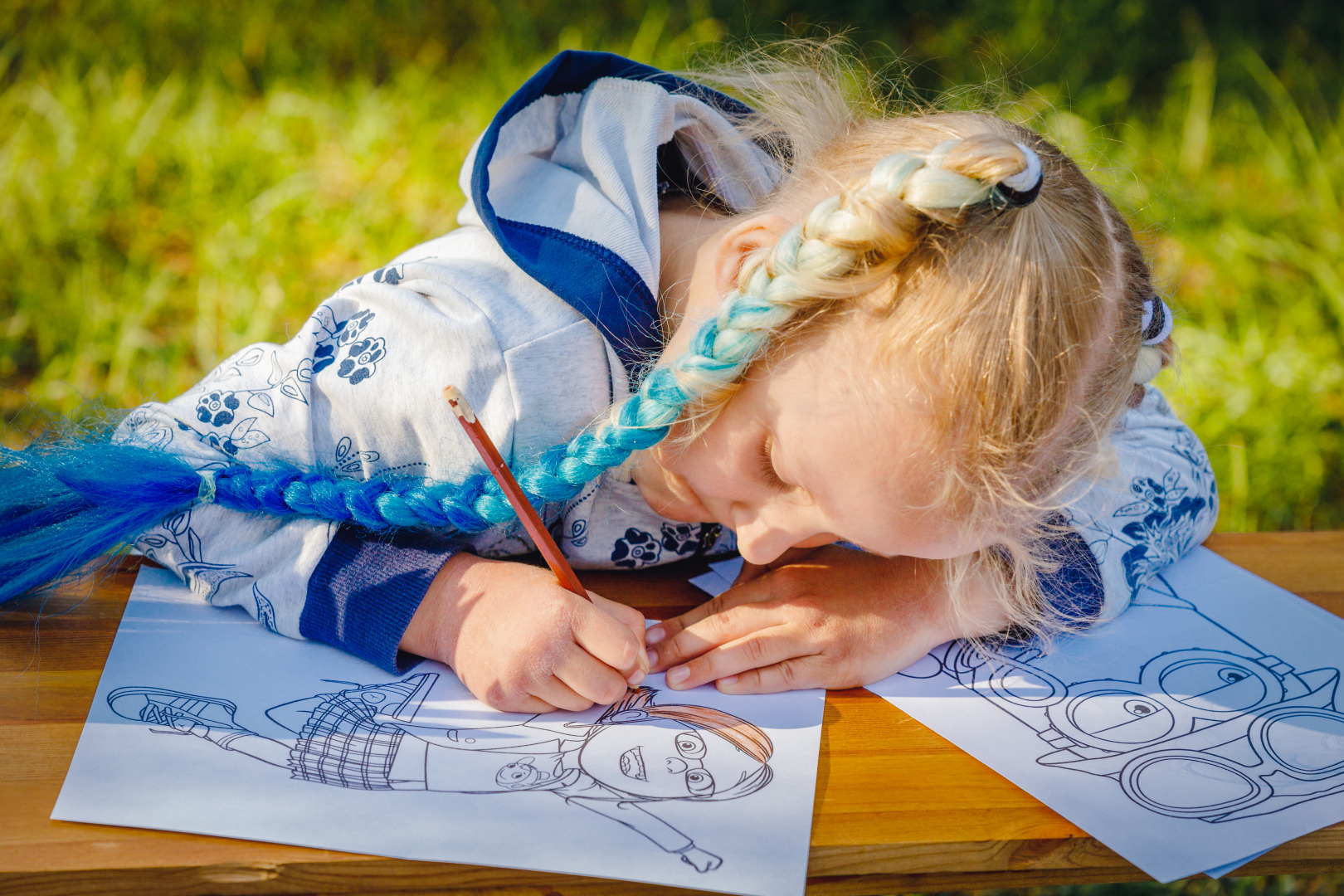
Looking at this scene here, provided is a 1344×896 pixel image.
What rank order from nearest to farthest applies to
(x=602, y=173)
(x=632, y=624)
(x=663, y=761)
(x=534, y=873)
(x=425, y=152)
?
(x=534, y=873) < (x=663, y=761) < (x=632, y=624) < (x=602, y=173) < (x=425, y=152)

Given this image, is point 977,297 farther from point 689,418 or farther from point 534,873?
point 534,873

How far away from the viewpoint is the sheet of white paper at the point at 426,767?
0.63 metres

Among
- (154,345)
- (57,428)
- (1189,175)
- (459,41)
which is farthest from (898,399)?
(459,41)

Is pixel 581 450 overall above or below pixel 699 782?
above

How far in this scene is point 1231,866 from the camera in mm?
660

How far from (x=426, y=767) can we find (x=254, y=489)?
1.01 feet

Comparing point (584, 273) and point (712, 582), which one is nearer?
point (584, 273)

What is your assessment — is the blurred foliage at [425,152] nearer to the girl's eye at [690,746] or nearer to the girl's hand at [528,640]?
the girl's hand at [528,640]

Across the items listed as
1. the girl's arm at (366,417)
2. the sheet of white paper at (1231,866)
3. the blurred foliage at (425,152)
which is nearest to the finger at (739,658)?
the girl's arm at (366,417)

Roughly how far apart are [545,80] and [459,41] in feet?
6.47

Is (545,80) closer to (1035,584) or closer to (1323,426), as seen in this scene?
(1035,584)

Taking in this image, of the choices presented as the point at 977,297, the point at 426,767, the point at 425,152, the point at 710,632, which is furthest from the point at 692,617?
the point at 425,152

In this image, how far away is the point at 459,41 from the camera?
271cm

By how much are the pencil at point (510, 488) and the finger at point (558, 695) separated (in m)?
0.08
